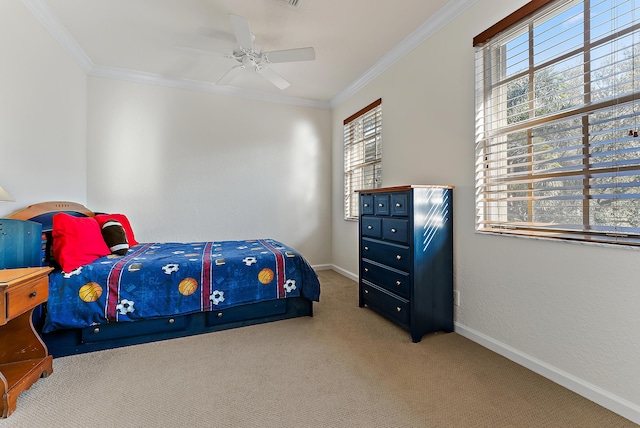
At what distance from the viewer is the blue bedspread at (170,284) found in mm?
2096

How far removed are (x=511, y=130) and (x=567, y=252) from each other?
2.99ft

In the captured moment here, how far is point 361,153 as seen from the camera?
4.08 metres

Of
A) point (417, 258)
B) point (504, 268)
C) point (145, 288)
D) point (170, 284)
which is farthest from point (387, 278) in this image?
point (145, 288)

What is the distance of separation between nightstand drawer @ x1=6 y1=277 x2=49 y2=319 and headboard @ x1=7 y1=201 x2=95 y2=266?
52 cm

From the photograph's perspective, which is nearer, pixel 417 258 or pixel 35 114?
pixel 417 258

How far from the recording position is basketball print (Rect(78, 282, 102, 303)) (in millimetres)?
2115

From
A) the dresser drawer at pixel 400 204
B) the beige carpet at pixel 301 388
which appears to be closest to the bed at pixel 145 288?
the beige carpet at pixel 301 388

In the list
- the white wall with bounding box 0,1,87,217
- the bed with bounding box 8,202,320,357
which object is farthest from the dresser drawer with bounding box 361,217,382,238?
the white wall with bounding box 0,1,87,217

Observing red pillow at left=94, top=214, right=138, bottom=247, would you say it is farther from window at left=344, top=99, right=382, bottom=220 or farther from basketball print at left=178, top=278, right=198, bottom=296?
window at left=344, top=99, right=382, bottom=220

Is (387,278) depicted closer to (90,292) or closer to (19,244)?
(90,292)

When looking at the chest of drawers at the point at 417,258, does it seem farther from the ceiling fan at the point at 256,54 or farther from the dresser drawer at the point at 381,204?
the ceiling fan at the point at 256,54

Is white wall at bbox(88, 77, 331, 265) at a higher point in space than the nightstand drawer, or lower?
higher

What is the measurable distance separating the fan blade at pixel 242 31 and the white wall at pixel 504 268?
1622 mm

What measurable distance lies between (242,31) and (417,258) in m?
2.37
